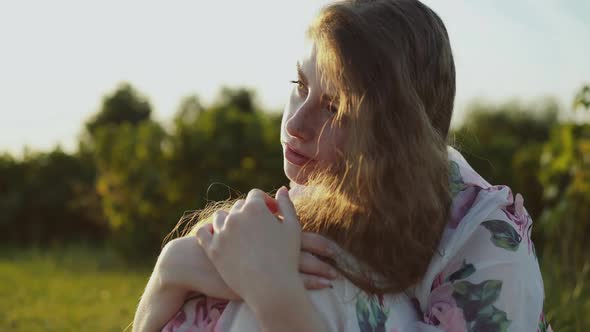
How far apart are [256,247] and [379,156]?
1.12 feet

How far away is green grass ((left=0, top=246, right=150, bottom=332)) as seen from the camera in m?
5.64

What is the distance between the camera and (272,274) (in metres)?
1.51

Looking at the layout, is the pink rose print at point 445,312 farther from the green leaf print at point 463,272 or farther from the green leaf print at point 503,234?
the green leaf print at point 503,234

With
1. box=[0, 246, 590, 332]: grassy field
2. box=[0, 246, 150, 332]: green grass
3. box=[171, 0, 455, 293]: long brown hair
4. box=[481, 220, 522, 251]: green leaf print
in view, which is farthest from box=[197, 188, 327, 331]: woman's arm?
box=[0, 246, 150, 332]: green grass

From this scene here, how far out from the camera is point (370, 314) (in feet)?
5.13

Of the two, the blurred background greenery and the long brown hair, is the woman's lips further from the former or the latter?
the blurred background greenery

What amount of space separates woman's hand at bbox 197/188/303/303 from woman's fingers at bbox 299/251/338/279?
0.07 ft

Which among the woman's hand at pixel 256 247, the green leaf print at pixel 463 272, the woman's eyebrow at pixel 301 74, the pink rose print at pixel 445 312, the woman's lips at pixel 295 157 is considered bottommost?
the pink rose print at pixel 445 312

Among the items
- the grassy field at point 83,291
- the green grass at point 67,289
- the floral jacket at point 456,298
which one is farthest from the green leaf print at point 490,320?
the green grass at point 67,289

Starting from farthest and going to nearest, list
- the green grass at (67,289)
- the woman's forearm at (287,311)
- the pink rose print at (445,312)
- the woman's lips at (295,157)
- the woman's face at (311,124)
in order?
the green grass at (67,289)
the woman's lips at (295,157)
the woman's face at (311,124)
the pink rose print at (445,312)
the woman's forearm at (287,311)

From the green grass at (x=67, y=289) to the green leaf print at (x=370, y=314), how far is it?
4088 mm

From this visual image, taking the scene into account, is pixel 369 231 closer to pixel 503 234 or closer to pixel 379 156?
pixel 379 156

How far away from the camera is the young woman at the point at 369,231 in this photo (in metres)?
1.58

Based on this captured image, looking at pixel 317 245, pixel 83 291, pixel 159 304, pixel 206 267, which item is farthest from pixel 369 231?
pixel 83 291
